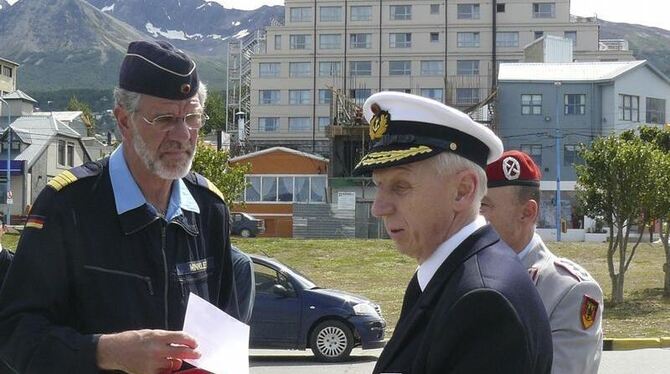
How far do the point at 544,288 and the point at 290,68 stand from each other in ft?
278

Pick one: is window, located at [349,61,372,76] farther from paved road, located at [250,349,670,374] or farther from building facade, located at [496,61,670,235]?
paved road, located at [250,349,670,374]

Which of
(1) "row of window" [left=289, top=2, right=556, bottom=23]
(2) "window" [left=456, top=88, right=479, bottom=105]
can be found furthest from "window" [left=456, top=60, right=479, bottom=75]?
(1) "row of window" [left=289, top=2, right=556, bottom=23]

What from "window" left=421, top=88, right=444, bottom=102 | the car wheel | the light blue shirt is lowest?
the car wheel

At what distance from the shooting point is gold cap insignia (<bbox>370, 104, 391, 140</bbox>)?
2492 millimetres

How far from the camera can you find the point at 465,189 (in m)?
2.34

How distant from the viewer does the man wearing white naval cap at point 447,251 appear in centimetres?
202

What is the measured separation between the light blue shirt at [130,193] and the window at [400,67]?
83.2 metres

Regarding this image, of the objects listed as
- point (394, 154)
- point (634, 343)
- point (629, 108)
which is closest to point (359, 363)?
point (634, 343)

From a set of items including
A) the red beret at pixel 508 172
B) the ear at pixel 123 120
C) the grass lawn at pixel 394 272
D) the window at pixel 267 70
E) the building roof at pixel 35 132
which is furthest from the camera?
the window at pixel 267 70

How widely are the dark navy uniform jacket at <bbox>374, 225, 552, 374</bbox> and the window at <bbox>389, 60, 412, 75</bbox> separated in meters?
84.1

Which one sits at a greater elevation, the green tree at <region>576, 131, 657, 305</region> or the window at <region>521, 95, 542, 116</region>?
the window at <region>521, 95, 542, 116</region>

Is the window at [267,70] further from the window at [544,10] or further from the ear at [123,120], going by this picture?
the ear at [123,120]

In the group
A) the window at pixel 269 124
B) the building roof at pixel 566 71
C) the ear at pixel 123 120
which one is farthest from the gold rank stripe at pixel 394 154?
A: the window at pixel 269 124

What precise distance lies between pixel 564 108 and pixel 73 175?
6184cm
